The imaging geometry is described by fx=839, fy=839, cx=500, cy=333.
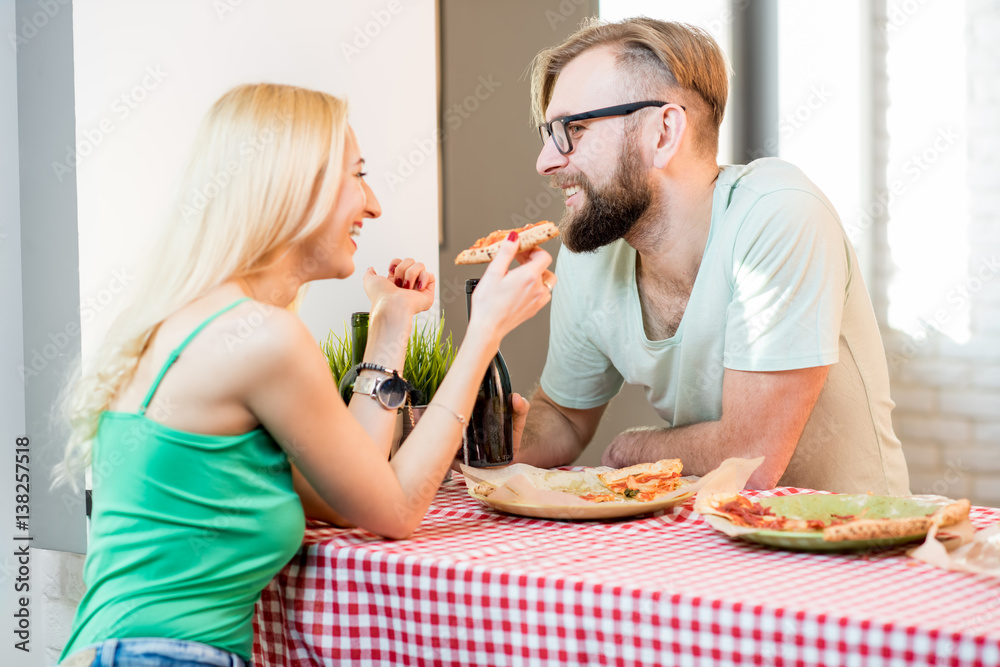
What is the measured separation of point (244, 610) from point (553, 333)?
124 cm

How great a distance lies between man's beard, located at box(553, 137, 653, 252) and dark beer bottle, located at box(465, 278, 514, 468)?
21.2 inches

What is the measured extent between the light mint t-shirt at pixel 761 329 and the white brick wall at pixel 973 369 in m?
1.64

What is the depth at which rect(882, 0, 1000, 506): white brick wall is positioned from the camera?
126 inches

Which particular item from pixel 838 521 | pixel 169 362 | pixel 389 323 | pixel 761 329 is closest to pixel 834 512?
pixel 838 521

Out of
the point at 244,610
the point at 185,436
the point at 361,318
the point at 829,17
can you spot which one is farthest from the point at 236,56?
the point at 829,17

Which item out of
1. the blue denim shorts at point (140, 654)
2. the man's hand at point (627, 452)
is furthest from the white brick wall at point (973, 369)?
the blue denim shorts at point (140, 654)

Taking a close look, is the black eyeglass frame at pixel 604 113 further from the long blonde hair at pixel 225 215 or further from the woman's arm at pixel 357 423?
the long blonde hair at pixel 225 215

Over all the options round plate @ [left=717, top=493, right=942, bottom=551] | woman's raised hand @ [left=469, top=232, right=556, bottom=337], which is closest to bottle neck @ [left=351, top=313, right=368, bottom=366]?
woman's raised hand @ [left=469, top=232, right=556, bottom=337]

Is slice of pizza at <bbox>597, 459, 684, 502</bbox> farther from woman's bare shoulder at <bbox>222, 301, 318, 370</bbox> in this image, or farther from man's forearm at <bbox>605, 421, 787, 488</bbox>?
woman's bare shoulder at <bbox>222, 301, 318, 370</bbox>

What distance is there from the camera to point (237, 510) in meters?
1.10

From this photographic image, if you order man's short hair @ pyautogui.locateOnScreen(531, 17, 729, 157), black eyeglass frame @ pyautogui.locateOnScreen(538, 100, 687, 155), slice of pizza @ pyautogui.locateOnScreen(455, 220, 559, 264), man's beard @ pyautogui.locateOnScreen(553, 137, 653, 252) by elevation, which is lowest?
slice of pizza @ pyautogui.locateOnScreen(455, 220, 559, 264)

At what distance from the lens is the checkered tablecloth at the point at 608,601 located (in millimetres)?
847

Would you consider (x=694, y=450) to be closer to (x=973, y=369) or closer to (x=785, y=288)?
(x=785, y=288)

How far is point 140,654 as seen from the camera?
1020 millimetres
